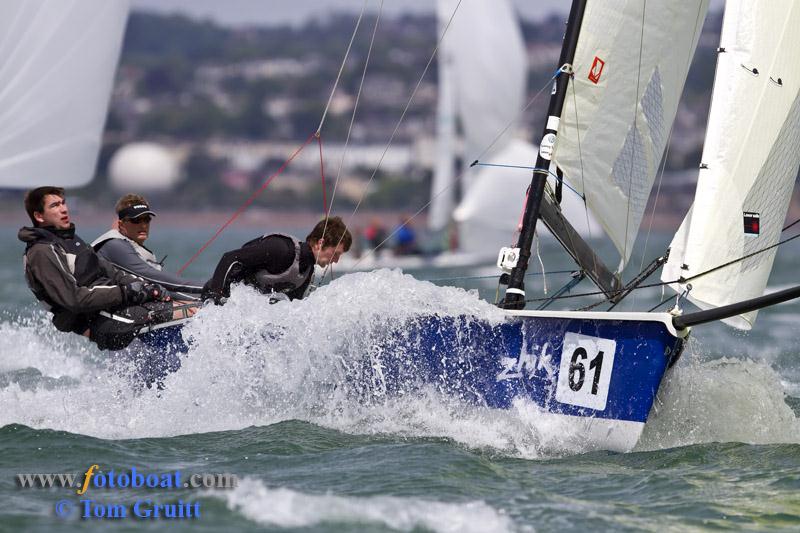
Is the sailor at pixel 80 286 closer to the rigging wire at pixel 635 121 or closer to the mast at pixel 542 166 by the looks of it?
the mast at pixel 542 166

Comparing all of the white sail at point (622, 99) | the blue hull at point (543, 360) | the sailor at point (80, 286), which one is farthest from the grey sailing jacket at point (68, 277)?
the white sail at point (622, 99)

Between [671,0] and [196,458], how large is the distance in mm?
2982

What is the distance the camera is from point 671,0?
5.60m

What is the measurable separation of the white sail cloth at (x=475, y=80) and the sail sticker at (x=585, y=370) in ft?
54.0

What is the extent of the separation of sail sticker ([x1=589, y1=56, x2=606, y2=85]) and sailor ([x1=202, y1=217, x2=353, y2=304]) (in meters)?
1.32

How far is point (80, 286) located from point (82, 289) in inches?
2.2

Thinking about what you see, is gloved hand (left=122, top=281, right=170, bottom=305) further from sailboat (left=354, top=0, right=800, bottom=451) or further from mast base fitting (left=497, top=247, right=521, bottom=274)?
mast base fitting (left=497, top=247, right=521, bottom=274)

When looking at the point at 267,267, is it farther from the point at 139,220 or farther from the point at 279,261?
the point at 139,220

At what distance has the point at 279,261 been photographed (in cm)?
545

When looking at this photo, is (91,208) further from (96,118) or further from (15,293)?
(96,118)

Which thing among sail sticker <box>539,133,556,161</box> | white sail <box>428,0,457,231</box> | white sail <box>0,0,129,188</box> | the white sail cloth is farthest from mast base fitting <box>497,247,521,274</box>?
white sail <box>428,0,457,231</box>

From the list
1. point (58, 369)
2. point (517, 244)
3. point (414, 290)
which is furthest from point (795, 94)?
point (58, 369)

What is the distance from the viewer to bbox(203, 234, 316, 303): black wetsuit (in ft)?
17.6

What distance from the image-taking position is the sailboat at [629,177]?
512cm
